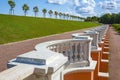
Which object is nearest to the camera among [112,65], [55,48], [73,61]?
[55,48]

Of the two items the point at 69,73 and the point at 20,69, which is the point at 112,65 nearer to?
the point at 69,73

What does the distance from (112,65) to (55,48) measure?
322 inches

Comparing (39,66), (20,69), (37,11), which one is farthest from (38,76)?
(37,11)

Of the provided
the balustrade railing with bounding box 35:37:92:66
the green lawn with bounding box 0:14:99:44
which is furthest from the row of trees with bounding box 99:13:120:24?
the balustrade railing with bounding box 35:37:92:66

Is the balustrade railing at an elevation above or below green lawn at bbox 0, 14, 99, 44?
above

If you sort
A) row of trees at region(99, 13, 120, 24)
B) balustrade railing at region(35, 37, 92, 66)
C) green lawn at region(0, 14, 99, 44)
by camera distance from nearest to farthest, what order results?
balustrade railing at region(35, 37, 92, 66), green lawn at region(0, 14, 99, 44), row of trees at region(99, 13, 120, 24)

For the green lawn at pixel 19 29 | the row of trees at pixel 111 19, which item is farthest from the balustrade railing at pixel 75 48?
the row of trees at pixel 111 19

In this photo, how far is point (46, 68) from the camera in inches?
97.8

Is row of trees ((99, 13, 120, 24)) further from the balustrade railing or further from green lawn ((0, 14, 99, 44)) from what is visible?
the balustrade railing

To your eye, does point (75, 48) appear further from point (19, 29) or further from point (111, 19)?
point (111, 19)

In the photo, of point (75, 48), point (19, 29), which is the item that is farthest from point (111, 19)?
point (75, 48)

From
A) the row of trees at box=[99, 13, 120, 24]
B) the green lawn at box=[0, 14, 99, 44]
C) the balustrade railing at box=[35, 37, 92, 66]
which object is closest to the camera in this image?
the balustrade railing at box=[35, 37, 92, 66]

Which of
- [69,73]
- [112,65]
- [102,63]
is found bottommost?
[112,65]

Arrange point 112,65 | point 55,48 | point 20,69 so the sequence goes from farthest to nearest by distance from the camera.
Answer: point 112,65 → point 55,48 → point 20,69
